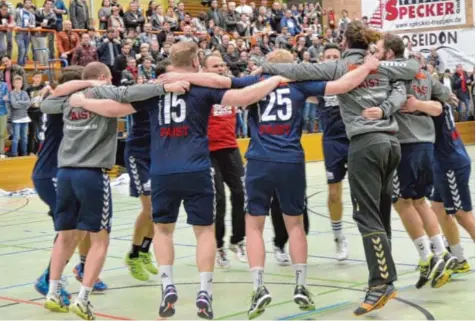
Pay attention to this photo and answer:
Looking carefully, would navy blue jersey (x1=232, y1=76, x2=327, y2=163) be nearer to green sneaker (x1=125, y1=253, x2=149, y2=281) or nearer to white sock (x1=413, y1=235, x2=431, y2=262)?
white sock (x1=413, y1=235, x2=431, y2=262)

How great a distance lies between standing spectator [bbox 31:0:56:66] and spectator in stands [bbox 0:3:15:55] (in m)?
0.76

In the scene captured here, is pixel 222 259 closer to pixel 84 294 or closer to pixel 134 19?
pixel 84 294

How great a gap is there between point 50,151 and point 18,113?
11.7m

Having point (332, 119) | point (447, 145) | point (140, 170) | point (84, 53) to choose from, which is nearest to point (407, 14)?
point (84, 53)

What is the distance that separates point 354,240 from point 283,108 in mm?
3756

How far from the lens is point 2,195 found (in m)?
16.8

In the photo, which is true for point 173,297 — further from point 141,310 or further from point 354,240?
point 354,240

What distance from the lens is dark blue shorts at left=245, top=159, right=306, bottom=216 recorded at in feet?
20.9

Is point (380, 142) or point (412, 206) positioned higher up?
point (380, 142)

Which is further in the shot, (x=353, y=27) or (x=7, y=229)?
(x=7, y=229)

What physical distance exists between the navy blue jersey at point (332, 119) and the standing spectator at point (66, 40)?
45.7 ft

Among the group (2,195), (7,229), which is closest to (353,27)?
(7,229)

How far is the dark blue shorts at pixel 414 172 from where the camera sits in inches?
Result: 275

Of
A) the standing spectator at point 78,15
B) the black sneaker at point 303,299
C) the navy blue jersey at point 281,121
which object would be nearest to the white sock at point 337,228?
the navy blue jersey at point 281,121
